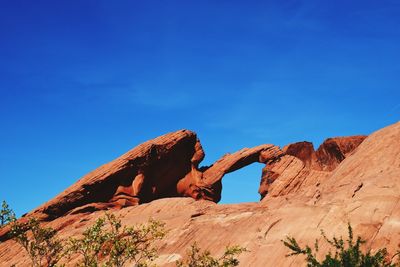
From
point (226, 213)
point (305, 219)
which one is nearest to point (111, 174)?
point (226, 213)

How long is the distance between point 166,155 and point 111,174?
8633mm

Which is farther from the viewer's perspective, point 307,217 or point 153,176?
point 153,176

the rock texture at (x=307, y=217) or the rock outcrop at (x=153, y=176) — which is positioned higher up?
the rock outcrop at (x=153, y=176)

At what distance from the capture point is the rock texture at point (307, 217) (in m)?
29.7

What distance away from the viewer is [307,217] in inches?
1270

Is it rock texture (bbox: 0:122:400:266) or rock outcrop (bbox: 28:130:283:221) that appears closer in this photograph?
rock texture (bbox: 0:122:400:266)

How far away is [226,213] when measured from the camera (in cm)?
3900

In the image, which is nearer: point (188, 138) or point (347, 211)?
point (347, 211)

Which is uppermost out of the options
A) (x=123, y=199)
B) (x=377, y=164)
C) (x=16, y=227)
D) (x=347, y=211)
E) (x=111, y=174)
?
(x=111, y=174)

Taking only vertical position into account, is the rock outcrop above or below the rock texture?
above

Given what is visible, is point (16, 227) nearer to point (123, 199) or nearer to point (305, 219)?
point (305, 219)

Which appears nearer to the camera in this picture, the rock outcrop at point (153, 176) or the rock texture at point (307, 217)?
the rock texture at point (307, 217)

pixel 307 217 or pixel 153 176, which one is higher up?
pixel 153 176

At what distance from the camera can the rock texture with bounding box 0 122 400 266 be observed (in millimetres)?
29656
